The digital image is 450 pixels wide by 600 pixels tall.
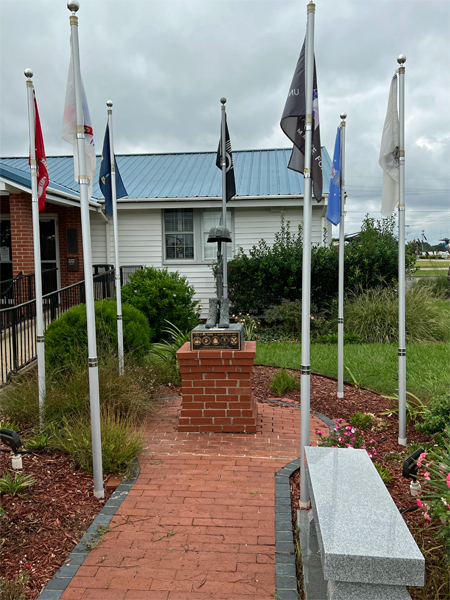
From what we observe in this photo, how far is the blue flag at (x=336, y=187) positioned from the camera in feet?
21.4

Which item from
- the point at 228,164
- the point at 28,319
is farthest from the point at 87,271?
the point at 28,319

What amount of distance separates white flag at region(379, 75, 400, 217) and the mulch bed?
2.56 meters

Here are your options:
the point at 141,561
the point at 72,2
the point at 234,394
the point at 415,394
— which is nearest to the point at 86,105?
the point at 72,2

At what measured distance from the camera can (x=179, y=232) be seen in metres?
13.2

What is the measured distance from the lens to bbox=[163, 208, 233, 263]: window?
514 inches

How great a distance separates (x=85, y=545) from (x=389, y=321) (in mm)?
8591

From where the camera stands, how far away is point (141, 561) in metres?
3.08

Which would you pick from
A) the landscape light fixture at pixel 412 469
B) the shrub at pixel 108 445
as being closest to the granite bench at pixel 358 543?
the landscape light fixture at pixel 412 469

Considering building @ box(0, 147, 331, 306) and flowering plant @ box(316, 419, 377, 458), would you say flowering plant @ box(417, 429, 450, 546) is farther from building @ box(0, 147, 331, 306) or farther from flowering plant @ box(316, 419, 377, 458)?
building @ box(0, 147, 331, 306)

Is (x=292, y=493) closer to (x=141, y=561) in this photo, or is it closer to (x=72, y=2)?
(x=141, y=561)

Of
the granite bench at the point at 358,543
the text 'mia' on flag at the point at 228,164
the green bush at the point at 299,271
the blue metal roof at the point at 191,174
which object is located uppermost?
the blue metal roof at the point at 191,174

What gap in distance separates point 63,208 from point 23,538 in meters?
10.8

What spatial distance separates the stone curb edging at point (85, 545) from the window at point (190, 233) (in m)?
9.26

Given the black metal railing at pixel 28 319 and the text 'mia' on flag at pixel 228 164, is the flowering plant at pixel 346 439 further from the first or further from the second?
the text 'mia' on flag at pixel 228 164
